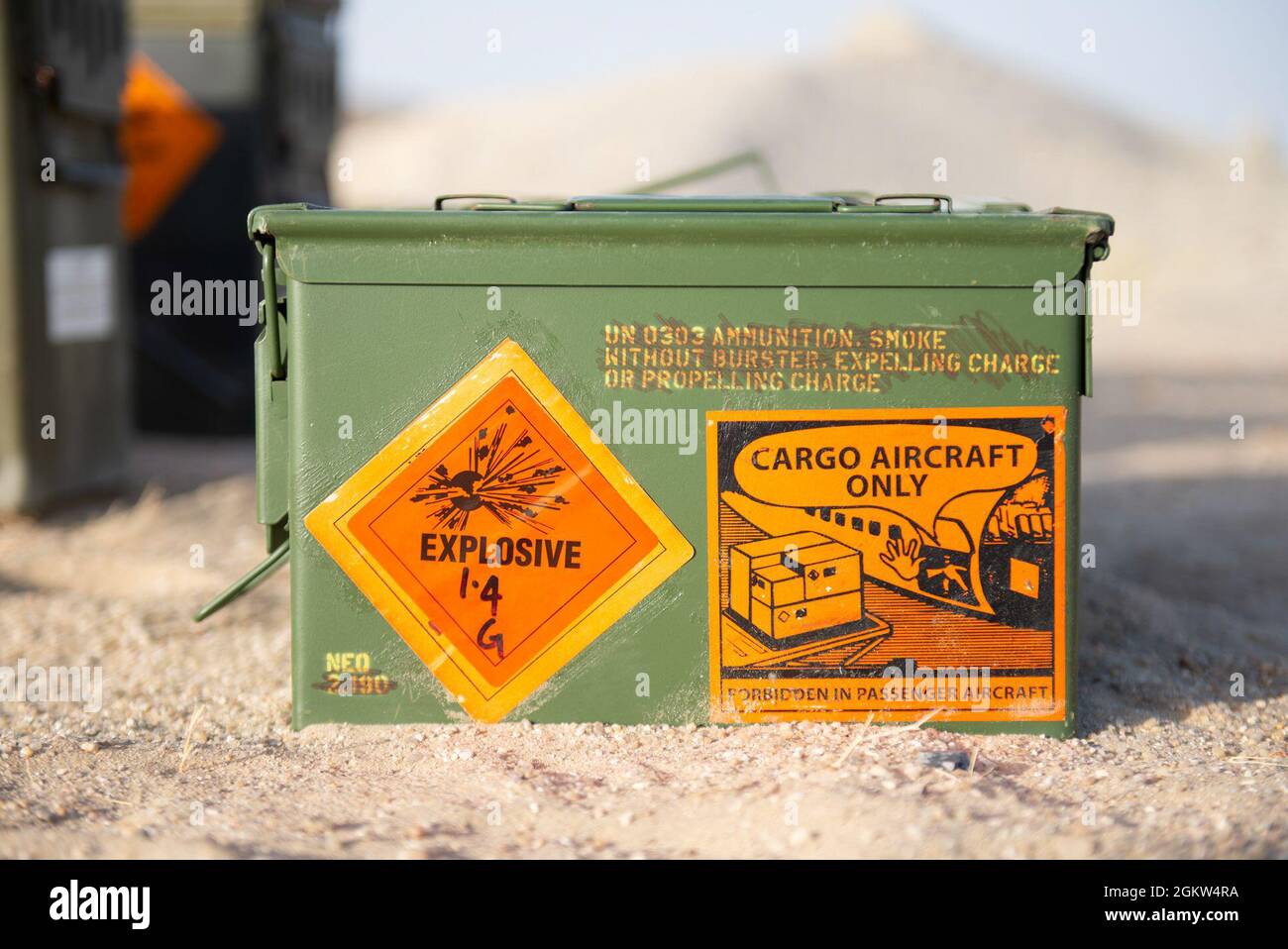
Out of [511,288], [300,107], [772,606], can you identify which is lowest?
[772,606]

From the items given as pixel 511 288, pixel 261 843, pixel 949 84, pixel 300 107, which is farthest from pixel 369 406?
pixel 949 84

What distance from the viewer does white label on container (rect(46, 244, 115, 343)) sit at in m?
5.36

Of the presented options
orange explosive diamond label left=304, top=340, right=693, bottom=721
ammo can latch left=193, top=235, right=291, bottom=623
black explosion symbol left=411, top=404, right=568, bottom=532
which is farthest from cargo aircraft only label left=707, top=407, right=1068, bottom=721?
ammo can latch left=193, top=235, right=291, bottom=623

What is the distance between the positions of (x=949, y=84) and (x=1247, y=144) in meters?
11.6

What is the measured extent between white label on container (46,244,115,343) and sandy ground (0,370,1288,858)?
5.35 ft

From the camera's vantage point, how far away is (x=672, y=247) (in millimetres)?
2717

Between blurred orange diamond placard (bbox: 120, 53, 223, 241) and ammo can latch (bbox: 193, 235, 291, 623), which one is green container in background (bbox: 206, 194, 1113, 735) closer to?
ammo can latch (bbox: 193, 235, 291, 623)

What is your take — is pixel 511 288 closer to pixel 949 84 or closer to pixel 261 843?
pixel 261 843

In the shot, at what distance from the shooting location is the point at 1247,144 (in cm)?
3472

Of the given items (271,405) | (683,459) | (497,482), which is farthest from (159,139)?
(683,459)

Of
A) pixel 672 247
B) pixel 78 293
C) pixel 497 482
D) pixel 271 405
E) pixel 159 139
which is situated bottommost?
pixel 497 482

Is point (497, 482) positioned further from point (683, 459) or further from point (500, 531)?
point (683, 459)

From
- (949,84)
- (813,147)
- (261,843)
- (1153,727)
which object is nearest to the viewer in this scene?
(261,843)

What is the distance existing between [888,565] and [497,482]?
76 centimetres
